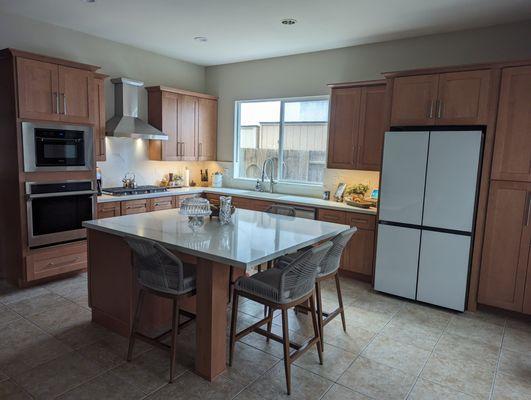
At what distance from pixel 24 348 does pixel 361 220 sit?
3.43 m

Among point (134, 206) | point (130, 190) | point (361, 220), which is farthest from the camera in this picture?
point (130, 190)

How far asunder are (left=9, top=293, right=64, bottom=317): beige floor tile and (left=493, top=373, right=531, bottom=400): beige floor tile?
→ 12.2 feet

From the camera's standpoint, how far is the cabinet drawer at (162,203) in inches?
199

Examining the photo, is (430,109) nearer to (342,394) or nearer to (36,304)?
(342,394)

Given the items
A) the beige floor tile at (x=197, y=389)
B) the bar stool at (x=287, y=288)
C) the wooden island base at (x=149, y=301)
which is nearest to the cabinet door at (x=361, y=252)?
the bar stool at (x=287, y=288)

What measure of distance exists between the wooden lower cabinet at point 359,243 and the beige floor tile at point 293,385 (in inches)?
80.4

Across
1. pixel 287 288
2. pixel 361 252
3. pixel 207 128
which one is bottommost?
pixel 361 252

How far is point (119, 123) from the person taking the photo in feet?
16.1

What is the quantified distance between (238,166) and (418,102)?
10.8 ft

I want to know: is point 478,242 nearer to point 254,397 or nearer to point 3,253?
point 254,397

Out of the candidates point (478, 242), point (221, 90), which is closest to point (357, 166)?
point (478, 242)

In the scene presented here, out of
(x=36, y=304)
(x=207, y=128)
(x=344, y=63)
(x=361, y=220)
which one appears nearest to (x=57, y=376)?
(x=36, y=304)

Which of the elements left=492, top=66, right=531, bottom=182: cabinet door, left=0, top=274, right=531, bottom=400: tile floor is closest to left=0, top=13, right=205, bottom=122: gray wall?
left=0, top=274, right=531, bottom=400: tile floor

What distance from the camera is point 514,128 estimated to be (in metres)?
3.40
